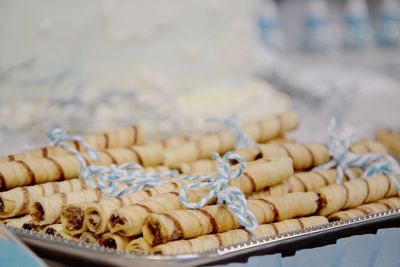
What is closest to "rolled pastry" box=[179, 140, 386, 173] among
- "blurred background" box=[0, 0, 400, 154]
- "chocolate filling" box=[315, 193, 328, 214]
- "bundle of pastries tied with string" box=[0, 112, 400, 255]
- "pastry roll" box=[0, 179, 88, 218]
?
"bundle of pastries tied with string" box=[0, 112, 400, 255]

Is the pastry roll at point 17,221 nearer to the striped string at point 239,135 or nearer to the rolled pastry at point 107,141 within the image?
the rolled pastry at point 107,141

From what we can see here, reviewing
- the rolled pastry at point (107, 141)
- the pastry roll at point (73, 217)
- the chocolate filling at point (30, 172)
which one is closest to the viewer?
the pastry roll at point (73, 217)

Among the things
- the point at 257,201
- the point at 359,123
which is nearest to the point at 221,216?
the point at 257,201

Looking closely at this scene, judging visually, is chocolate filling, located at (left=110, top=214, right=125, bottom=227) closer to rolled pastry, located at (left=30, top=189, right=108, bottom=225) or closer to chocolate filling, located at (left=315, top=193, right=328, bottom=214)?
rolled pastry, located at (left=30, top=189, right=108, bottom=225)

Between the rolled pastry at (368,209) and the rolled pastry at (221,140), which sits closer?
the rolled pastry at (368,209)

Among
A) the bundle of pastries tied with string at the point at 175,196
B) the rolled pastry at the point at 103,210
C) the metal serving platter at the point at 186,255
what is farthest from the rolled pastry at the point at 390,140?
the rolled pastry at the point at 103,210

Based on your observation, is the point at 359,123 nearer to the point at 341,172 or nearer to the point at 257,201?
the point at 341,172
